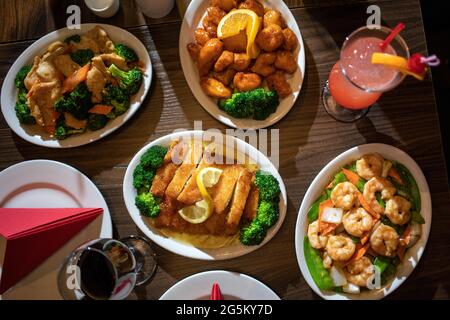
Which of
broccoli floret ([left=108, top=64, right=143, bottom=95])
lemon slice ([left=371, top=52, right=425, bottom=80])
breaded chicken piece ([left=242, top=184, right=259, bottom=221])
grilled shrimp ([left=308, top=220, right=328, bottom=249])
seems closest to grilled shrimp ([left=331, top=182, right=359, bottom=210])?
grilled shrimp ([left=308, top=220, right=328, bottom=249])

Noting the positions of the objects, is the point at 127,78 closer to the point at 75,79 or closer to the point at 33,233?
the point at 75,79

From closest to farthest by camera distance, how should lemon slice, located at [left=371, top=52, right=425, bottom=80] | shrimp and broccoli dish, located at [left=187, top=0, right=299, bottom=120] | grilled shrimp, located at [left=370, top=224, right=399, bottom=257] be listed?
1. lemon slice, located at [left=371, top=52, right=425, bottom=80]
2. grilled shrimp, located at [left=370, top=224, right=399, bottom=257]
3. shrimp and broccoli dish, located at [left=187, top=0, right=299, bottom=120]

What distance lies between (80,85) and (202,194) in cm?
92

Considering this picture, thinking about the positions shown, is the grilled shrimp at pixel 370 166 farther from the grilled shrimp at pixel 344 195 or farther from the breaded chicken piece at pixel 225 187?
the breaded chicken piece at pixel 225 187

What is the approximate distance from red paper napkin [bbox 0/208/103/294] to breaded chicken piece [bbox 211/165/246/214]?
2.12 feet

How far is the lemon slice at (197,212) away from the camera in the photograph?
2.42 meters

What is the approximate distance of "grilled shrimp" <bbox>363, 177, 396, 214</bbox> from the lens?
7.91 feet

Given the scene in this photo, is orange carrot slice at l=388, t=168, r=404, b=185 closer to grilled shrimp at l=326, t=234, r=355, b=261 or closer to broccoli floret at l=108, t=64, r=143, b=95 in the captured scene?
grilled shrimp at l=326, t=234, r=355, b=261

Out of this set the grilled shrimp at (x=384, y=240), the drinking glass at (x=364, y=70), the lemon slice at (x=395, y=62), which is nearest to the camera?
the lemon slice at (x=395, y=62)

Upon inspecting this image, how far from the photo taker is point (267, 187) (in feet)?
7.91

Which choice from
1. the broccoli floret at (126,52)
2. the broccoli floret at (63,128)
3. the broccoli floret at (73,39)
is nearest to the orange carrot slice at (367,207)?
the broccoli floret at (126,52)

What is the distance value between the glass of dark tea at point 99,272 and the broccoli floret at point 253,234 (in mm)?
585

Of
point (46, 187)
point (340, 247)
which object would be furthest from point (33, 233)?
point (340, 247)
